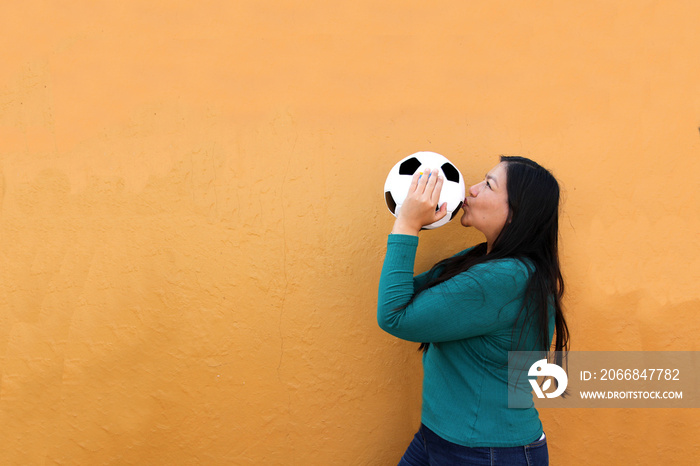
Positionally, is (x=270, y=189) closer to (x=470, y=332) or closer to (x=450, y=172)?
(x=450, y=172)

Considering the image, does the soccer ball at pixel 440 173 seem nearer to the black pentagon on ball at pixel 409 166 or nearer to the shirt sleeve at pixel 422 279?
the black pentagon on ball at pixel 409 166

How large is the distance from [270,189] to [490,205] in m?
0.88

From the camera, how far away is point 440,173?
1800 mm

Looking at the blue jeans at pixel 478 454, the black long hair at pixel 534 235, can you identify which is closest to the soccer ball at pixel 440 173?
→ the black long hair at pixel 534 235

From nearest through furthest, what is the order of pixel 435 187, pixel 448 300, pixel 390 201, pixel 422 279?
pixel 448 300, pixel 435 187, pixel 390 201, pixel 422 279

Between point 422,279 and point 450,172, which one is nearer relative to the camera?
point 450,172

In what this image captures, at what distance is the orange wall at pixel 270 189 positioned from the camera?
2080 millimetres

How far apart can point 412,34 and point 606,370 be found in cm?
172

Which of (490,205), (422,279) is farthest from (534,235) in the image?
(422,279)

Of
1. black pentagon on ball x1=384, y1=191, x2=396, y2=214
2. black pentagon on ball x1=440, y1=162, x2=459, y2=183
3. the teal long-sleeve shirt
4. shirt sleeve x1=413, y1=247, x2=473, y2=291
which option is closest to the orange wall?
shirt sleeve x1=413, y1=247, x2=473, y2=291

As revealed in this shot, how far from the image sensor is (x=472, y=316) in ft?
5.38

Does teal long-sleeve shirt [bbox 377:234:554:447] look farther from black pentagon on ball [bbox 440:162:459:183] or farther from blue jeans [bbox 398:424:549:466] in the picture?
black pentagon on ball [bbox 440:162:459:183]

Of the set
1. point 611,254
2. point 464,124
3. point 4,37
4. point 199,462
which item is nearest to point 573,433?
point 611,254

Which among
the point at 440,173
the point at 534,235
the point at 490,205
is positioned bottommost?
the point at 534,235
